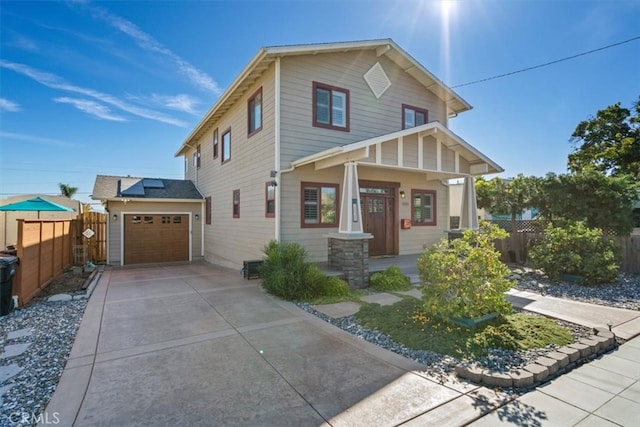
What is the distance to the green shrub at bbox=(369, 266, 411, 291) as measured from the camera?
7.38 m

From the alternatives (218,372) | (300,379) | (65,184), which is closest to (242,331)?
(218,372)

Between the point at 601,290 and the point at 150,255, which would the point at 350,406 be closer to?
A: the point at 601,290

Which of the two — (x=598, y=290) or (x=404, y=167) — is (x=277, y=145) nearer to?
(x=404, y=167)

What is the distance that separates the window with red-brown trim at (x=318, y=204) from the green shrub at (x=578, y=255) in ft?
18.1

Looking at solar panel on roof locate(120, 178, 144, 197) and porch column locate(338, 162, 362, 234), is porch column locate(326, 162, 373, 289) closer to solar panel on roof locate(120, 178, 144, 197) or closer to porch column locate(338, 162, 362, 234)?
porch column locate(338, 162, 362, 234)

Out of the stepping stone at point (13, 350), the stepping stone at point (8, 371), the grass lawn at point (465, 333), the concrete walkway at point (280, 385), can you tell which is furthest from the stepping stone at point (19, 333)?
the grass lawn at point (465, 333)

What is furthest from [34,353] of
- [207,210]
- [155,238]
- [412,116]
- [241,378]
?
[412,116]

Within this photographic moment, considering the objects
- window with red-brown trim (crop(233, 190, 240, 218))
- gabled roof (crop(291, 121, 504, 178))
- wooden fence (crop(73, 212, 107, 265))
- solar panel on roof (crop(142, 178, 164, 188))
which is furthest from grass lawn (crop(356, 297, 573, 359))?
solar panel on roof (crop(142, 178, 164, 188))

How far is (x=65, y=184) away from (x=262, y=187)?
28509 mm

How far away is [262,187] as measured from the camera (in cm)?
918

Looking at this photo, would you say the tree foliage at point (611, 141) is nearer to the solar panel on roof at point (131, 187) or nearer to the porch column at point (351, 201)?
the porch column at point (351, 201)

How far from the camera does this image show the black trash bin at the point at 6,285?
5.71 meters

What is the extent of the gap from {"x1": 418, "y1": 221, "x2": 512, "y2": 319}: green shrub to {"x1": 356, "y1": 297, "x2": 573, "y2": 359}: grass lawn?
0.68 ft

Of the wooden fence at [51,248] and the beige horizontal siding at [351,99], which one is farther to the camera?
the beige horizontal siding at [351,99]
